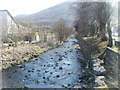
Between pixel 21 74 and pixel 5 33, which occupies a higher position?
pixel 5 33

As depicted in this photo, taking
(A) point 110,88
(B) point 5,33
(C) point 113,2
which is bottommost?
(A) point 110,88

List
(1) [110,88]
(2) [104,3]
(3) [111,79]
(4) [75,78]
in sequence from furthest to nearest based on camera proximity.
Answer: (2) [104,3] → (4) [75,78] → (3) [111,79] → (1) [110,88]

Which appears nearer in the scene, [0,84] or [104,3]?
[0,84]

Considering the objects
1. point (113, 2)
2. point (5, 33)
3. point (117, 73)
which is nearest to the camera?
point (117, 73)

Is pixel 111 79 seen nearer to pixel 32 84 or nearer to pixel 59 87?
pixel 59 87

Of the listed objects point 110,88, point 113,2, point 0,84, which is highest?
point 113,2

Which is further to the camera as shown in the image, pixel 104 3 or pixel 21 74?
pixel 104 3

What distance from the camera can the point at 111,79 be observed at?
785 cm

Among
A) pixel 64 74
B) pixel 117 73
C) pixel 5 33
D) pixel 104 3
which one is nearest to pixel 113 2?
pixel 104 3

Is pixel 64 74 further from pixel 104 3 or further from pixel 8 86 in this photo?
pixel 104 3

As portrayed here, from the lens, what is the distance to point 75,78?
1117cm

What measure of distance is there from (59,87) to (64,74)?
115 inches

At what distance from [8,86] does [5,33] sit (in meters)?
21.9

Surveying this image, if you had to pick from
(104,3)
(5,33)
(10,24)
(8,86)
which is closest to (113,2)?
(104,3)
